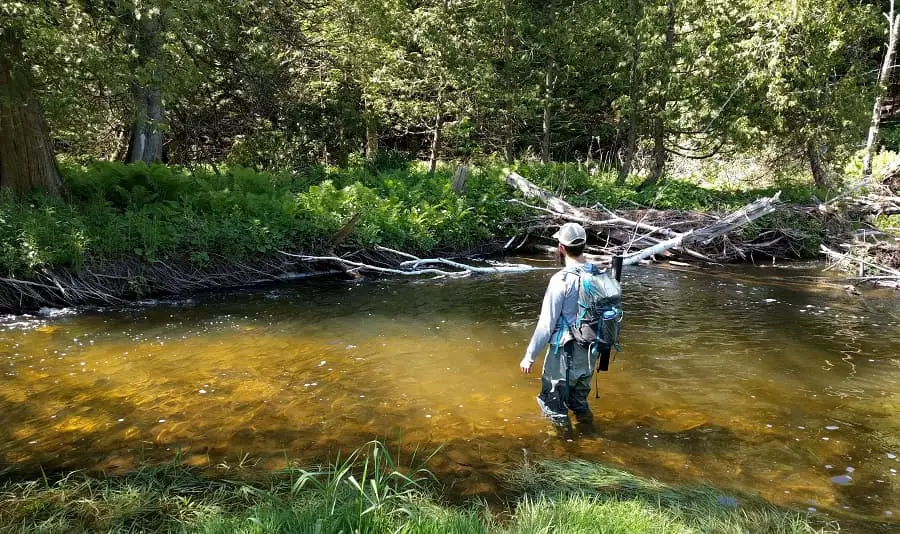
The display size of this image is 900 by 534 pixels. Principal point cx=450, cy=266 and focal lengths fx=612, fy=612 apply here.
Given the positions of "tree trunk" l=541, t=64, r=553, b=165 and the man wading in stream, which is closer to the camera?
the man wading in stream

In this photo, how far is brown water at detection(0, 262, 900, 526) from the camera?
4.71m

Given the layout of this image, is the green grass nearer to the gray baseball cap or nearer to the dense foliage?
the dense foliage

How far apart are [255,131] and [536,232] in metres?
11.2

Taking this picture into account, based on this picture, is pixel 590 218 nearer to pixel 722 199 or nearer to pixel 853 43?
pixel 722 199

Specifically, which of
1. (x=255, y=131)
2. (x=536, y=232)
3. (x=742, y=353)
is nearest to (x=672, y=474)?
(x=742, y=353)

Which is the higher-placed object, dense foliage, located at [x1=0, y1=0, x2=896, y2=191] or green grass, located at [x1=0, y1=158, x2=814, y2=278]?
dense foliage, located at [x1=0, y1=0, x2=896, y2=191]

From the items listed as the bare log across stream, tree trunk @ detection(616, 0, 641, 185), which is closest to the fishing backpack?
the bare log across stream

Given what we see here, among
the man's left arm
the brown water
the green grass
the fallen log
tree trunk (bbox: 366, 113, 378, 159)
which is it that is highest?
tree trunk (bbox: 366, 113, 378, 159)

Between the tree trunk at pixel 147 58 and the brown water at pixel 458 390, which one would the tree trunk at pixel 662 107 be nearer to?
the brown water at pixel 458 390

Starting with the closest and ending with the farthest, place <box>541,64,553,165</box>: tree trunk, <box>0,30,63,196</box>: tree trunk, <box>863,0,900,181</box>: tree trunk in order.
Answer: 1. <box>0,30,63,196</box>: tree trunk
2. <box>863,0,900,181</box>: tree trunk
3. <box>541,64,553,165</box>: tree trunk

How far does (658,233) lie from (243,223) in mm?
8704

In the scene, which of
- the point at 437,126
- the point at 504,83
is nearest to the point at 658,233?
the point at 504,83

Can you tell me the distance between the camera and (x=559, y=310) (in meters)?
4.96

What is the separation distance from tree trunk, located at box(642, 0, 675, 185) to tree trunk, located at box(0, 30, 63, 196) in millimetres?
14325
